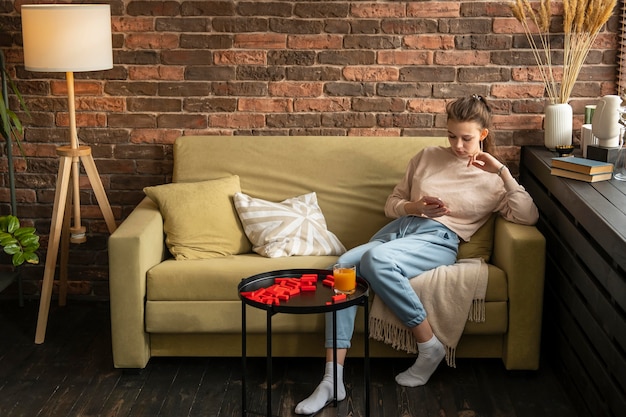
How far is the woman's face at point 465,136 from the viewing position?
350 cm

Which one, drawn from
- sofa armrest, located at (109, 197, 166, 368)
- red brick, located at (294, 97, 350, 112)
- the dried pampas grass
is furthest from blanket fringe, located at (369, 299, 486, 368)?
the dried pampas grass

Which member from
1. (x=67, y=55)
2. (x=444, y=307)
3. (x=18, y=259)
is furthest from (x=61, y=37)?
(x=444, y=307)

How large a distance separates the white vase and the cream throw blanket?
839mm

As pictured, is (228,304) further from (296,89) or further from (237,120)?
(296,89)

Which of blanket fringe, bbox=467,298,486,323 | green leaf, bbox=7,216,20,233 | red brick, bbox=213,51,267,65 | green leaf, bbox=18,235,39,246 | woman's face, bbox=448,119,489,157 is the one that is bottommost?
blanket fringe, bbox=467,298,486,323

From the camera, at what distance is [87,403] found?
129 inches

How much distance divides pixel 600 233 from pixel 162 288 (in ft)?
5.41

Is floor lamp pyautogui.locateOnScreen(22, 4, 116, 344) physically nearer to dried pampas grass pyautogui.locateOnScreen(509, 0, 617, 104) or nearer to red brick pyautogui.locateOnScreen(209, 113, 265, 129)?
red brick pyautogui.locateOnScreen(209, 113, 265, 129)

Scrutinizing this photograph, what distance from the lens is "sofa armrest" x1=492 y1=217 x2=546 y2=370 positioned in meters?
3.35

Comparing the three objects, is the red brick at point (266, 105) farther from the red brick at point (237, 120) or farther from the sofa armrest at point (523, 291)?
the sofa armrest at point (523, 291)

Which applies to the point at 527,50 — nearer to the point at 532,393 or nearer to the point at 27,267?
the point at 532,393

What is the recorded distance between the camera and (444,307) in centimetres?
338

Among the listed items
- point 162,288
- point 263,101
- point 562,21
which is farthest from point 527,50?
point 162,288

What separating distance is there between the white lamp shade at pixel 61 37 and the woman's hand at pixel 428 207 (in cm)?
147
